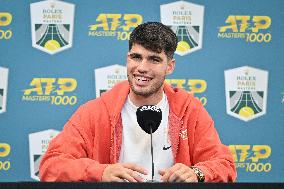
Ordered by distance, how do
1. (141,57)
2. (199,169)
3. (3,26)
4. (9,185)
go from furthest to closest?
(3,26), (141,57), (199,169), (9,185)

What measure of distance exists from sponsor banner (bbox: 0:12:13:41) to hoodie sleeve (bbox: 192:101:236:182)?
46.5 inches

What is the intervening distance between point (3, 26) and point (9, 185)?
1.79 metres

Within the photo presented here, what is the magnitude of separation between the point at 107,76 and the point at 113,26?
258 mm

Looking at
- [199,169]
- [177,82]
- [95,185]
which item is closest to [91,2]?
[177,82]

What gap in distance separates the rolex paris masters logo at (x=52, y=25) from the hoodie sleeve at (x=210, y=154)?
39.7 inches

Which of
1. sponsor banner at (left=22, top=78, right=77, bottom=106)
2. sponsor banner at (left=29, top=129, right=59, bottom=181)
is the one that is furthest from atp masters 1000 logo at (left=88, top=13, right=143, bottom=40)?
sponsor banner at (left=29, top=129, right=59, bottom=181)

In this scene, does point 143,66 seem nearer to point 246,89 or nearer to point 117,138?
point 117,138

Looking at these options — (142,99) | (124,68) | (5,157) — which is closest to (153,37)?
(142,99)

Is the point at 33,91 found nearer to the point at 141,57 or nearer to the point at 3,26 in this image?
the point at 3,26

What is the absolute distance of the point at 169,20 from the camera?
98.9 inches

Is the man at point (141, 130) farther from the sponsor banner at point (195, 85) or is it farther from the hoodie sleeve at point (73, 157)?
the sponsor banner at point (195, 85)

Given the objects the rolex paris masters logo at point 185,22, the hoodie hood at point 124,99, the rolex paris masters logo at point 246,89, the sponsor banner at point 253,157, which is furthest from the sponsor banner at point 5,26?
the sponsor banner at point 253,157

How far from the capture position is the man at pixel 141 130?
1597 mm

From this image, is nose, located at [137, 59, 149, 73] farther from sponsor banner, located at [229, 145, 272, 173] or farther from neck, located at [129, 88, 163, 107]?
sponsor banner, located at [229, 145, 272, 173]
